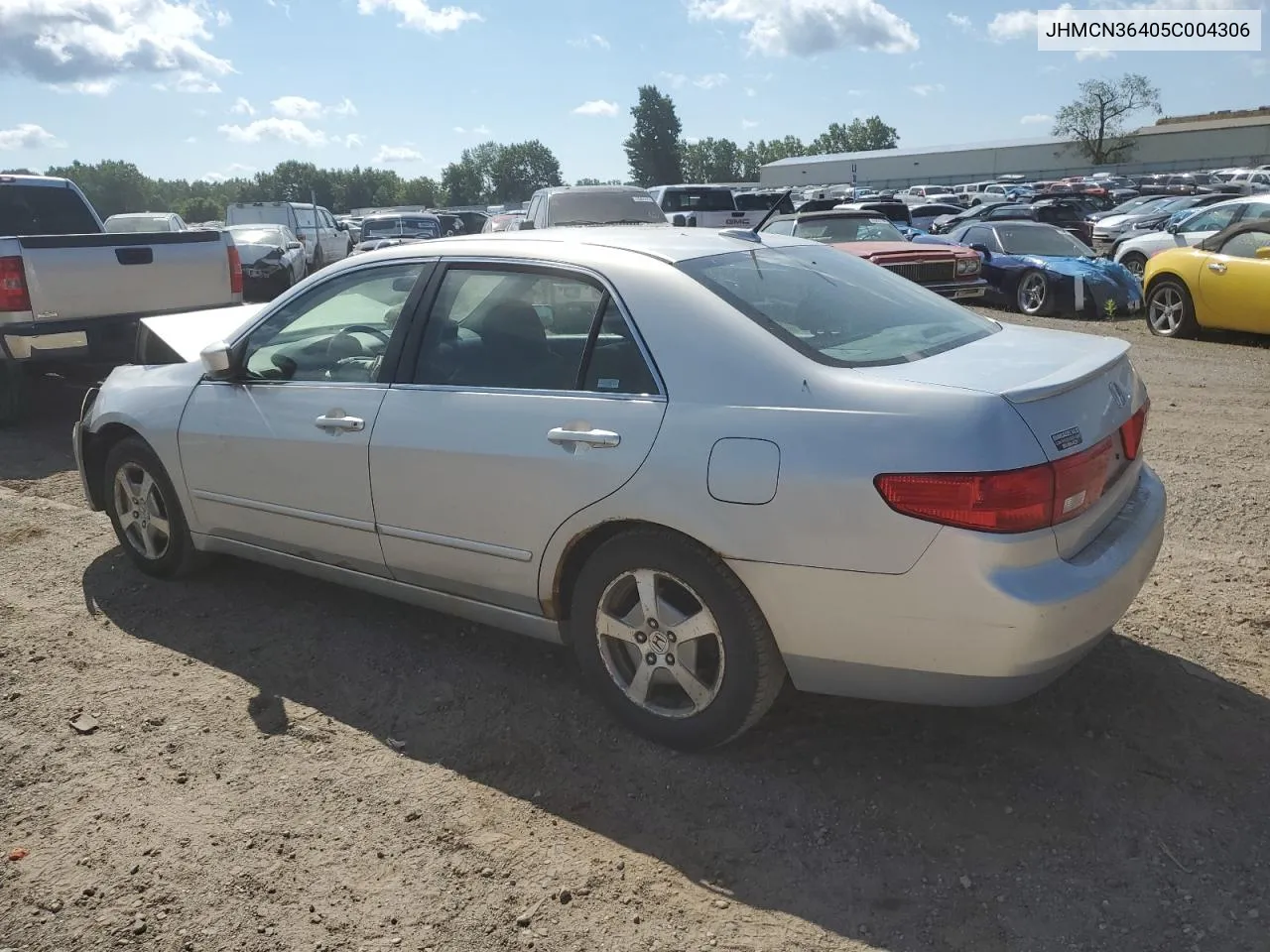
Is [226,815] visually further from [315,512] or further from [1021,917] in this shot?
[1021,917]

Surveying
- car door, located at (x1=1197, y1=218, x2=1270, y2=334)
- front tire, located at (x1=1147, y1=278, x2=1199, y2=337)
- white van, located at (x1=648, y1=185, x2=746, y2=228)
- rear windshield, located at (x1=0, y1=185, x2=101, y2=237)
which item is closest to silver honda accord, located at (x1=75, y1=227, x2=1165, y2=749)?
rear windshield, located at (x1=0, y1=185, x2=101, y2=237)

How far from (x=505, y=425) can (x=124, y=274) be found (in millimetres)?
6066

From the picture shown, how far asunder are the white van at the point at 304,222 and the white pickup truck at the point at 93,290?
15.0 metres

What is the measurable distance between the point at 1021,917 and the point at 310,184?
448ft

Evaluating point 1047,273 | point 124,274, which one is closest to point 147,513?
point 124,274

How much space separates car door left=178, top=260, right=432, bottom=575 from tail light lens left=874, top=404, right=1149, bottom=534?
1.98 meters

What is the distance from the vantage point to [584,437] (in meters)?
3.20

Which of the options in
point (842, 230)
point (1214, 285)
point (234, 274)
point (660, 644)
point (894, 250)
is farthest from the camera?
point (842, 230)

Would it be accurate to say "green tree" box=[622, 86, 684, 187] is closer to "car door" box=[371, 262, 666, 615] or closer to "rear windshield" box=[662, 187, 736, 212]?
"rear windshield" box=[662, 187, 736, 212]

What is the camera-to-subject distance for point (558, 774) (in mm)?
3260

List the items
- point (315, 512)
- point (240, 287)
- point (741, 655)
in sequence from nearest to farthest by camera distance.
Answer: point (741, 655) < point (315, 512) < point (240, 287)

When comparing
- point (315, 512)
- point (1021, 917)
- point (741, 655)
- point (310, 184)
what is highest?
point (310, 184)

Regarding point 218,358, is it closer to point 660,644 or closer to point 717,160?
point 660,644

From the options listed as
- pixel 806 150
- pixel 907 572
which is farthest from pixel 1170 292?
pixel 806 150
